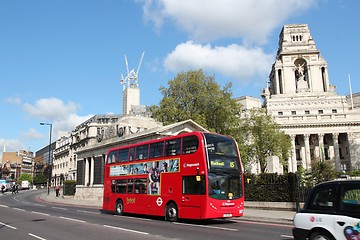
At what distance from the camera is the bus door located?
15.2 metres

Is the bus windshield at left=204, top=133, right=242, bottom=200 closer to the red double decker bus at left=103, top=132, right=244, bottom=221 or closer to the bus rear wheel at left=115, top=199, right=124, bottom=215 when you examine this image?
the red double decker bus at left=103, top=132, right=244, bottom=221

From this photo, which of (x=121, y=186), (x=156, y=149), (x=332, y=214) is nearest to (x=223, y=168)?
(x=156, y=149)

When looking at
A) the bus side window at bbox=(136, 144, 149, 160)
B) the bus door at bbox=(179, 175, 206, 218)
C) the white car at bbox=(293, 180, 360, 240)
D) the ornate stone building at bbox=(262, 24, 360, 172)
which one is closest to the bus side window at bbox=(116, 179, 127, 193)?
the bus side window at bbox=(136, 144, 149, 160)

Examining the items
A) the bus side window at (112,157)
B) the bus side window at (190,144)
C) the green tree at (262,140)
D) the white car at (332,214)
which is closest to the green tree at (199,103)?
the green tree at (262,140)

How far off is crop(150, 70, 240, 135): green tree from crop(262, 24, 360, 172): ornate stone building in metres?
28.9

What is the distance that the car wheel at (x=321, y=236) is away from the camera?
7926 millimetres

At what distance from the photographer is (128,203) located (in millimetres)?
20391

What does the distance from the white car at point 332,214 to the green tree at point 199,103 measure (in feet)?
112

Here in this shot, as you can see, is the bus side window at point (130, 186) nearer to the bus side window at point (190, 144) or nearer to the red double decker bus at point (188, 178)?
the red double decker bus at point (188, 178)

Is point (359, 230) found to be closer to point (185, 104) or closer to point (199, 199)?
point (199, 199)

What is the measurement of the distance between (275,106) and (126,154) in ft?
235

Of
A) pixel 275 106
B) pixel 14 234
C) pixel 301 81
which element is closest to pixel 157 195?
pixel 14 234

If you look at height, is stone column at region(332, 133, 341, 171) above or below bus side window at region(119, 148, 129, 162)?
above

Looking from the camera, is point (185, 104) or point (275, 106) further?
point (275, 106)
